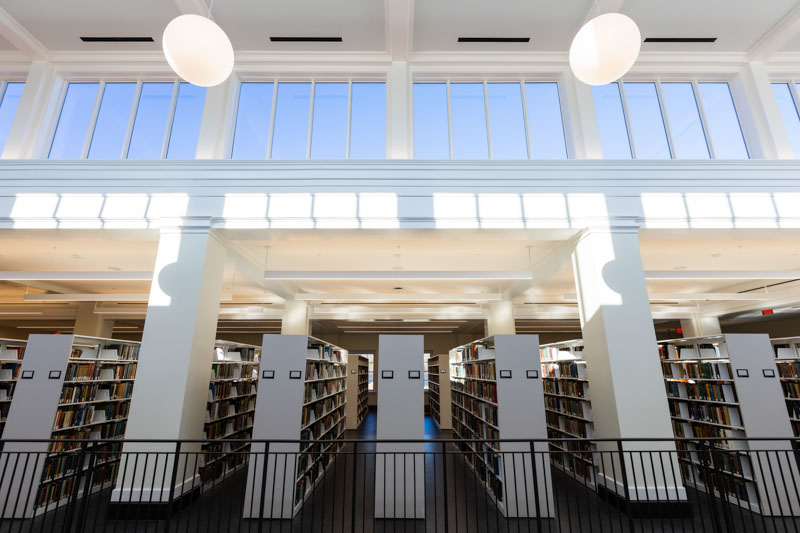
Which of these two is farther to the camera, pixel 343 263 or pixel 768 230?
pixel 343 263

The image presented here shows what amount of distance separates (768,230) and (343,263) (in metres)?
7.46

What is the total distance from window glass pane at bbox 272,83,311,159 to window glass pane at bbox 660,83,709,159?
626 cm

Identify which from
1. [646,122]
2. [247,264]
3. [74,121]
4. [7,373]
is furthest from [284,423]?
[646,122]

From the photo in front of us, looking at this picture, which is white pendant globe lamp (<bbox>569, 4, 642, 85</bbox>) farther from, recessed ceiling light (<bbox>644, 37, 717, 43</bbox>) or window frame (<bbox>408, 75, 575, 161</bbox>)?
recessed ceiling light (<bbox>644, 37, 717, 43</bbox>)

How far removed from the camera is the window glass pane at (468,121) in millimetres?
6777

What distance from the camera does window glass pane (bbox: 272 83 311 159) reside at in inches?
267

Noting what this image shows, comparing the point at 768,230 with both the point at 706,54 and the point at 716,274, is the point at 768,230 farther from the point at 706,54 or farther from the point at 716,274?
the point at 706,54

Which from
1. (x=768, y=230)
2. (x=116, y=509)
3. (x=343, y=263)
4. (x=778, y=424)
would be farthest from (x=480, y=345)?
(x=116, y=509)

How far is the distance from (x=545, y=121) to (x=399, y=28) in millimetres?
2909

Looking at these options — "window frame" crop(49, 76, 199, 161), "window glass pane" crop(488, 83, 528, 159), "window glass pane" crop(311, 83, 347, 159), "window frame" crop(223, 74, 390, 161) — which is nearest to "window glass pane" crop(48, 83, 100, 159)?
"window frame" crop(49, 76, 199, 161)

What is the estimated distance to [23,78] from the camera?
7160 mm

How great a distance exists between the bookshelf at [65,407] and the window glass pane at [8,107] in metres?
3.75

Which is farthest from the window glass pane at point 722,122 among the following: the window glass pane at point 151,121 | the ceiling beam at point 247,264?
the window glass pane at point 151,121

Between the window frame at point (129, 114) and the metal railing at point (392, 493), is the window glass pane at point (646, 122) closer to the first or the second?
the metal railing at point (392, 493)
